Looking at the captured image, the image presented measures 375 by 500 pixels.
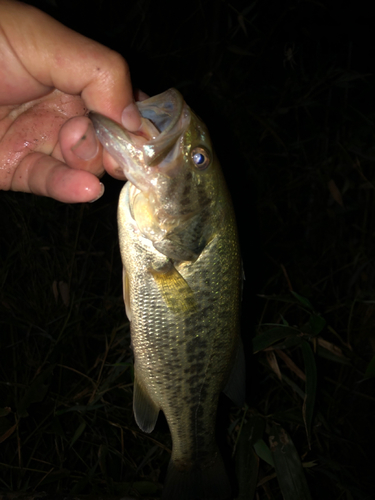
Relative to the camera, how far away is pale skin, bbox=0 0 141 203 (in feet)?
4.03

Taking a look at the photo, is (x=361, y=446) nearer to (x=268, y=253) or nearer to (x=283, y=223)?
(x=268, y=253)

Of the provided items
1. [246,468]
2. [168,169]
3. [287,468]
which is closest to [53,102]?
[168,169]

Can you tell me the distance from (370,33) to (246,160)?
77.4 inches

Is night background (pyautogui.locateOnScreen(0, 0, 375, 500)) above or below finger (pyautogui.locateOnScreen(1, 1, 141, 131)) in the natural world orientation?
below

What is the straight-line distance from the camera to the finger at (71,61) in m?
1.20

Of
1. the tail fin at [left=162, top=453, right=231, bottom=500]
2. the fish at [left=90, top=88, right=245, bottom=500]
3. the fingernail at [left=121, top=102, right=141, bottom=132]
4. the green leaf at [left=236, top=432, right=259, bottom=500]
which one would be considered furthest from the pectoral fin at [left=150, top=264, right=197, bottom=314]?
the green leaf at [left=236, top=432, right=259, bottom=500]

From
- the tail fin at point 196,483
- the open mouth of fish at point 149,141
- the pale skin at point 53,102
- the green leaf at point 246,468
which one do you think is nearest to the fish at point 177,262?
the open mouth of fish at point 149,141

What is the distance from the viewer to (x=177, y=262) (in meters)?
1.44

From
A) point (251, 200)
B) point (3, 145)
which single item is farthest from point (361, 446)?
point (3, 145)

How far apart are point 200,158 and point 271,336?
1501mm

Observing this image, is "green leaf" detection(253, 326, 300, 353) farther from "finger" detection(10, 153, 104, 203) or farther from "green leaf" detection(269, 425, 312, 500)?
"finger" detection(10, 153, 104, 203)

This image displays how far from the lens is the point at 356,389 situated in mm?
3125

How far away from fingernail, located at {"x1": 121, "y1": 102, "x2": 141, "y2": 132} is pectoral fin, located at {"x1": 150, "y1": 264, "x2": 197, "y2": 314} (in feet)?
1.80

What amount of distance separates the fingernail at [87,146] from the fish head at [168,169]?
0.48ft
